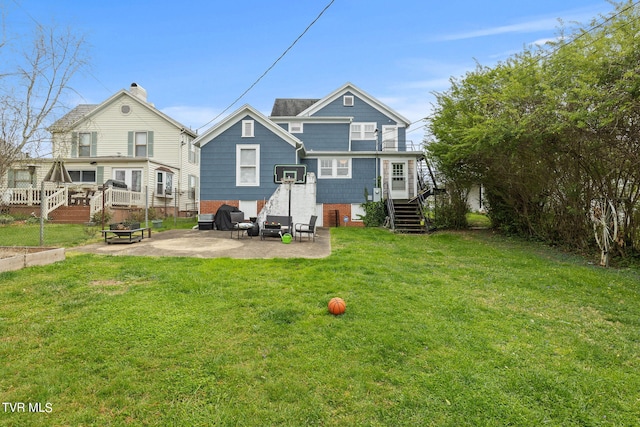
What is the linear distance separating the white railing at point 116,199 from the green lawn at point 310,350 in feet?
34.2

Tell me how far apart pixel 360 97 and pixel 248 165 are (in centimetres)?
1078

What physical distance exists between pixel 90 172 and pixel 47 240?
11.8m

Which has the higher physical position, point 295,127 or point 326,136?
point 295,127

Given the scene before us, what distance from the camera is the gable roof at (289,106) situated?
2309 cm

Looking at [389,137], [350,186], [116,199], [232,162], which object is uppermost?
[389,137]

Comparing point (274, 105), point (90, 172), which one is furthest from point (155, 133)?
point (274, 105)

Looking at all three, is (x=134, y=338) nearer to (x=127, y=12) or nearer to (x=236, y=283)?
(x=236, y=283)

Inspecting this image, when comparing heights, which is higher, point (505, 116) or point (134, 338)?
point (505, 116)

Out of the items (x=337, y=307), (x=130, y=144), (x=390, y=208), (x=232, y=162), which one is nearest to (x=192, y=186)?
(x=130, y=144)

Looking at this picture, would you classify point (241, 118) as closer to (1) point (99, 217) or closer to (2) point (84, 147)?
(1) point (99, 217)

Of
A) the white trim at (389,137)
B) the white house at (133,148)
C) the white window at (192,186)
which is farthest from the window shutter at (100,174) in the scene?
the white trim at (389,137)

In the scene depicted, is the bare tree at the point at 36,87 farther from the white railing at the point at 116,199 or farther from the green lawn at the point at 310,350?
the white railing at the point at 116,199

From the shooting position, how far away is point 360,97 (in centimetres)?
2194

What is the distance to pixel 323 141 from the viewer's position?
21.0 meters
